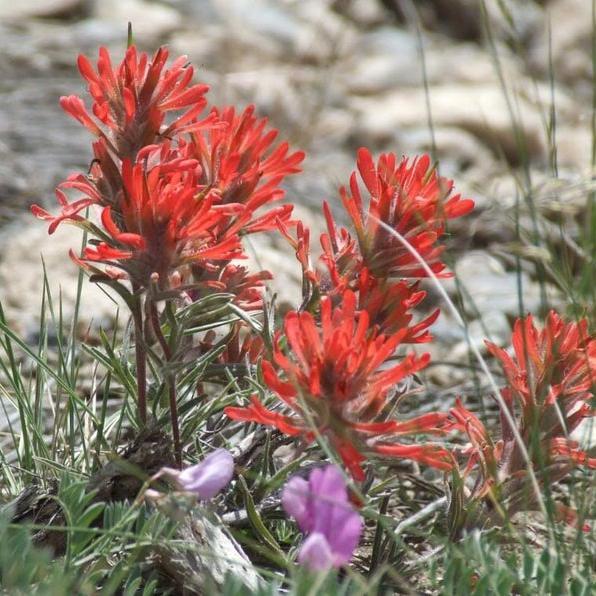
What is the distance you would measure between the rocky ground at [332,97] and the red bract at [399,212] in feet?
4.20

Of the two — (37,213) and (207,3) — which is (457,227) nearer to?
(37,213)

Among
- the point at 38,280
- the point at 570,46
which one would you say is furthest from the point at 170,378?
the point at 570,46

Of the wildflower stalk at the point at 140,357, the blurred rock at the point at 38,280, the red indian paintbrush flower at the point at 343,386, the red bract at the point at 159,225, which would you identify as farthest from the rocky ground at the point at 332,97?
the red indian paintbrush flower at the point at 343,386

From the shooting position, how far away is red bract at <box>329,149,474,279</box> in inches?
53.7

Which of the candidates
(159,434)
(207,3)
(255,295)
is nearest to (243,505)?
(159,434)

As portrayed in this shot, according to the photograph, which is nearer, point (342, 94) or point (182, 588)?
point (182, 588)

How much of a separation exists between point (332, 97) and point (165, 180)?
3.79 meters

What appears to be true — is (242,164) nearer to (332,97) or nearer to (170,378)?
(170,378)

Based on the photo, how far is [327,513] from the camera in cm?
112

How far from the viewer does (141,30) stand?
16.4ft

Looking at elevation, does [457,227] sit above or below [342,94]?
below

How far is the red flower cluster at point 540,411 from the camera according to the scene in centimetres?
136

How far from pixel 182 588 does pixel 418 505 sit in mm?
563

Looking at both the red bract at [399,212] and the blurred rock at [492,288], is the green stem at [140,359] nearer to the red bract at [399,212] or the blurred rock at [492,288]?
the red bract at [399,212]
